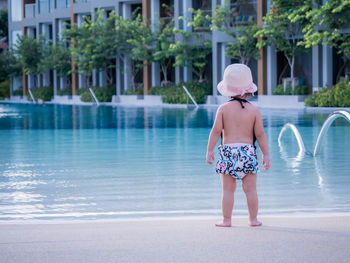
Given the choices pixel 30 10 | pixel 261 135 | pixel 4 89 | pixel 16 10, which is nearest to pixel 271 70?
pixel 261 135

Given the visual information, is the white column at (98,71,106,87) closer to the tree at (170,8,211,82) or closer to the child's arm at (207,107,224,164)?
the tree at (170,8,211,82)

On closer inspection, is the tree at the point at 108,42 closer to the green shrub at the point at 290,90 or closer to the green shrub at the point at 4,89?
the green shrub at the point at 290,90

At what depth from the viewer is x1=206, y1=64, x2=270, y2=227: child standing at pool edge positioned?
6.12 meters

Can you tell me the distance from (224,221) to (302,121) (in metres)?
17.7

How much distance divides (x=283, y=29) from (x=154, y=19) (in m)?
14.1

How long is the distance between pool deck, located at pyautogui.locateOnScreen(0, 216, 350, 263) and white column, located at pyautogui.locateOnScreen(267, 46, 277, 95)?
32.6 metres

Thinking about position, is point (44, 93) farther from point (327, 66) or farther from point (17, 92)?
point (327, 66)

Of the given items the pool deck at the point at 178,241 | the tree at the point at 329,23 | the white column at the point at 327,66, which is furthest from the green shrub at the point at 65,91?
the pool deck at the point at 178,241

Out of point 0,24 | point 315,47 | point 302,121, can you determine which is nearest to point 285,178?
point 302,121

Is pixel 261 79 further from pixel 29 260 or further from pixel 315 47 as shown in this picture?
pixel 29 260

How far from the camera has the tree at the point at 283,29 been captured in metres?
35.8

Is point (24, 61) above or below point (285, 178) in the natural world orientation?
above

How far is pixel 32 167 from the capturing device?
11.8 metres

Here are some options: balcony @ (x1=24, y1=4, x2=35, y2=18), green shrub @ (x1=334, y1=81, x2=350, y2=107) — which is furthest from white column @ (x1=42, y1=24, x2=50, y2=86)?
green shrub @ (x1=334, y1=81, x2=350, y2=107)
